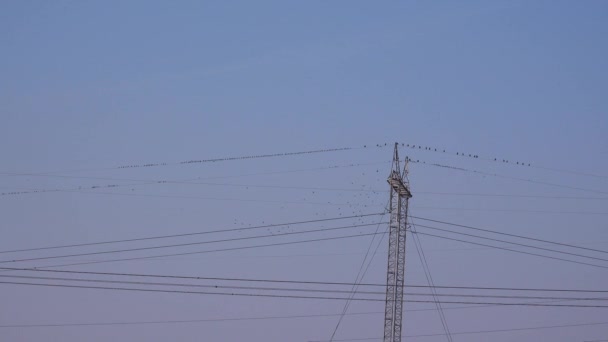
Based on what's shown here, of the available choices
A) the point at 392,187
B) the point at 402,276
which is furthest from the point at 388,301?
the point at 392,187

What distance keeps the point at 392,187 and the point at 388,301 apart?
1241cm

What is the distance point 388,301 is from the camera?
4860 inches

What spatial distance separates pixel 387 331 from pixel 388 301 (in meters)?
3.29

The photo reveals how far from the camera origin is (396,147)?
125 m

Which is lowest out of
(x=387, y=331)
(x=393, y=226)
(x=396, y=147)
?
(x=387, y=331)

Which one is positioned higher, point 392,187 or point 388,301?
point 392,187

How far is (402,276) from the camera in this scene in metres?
124

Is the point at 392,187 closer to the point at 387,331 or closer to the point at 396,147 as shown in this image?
the point at 396,147

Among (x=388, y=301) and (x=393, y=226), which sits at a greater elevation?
(x=393, y=226)

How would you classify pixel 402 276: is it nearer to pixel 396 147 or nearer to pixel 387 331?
pixel 387 331

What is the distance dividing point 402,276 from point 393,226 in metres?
5.54

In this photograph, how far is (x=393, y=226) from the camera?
124 metres

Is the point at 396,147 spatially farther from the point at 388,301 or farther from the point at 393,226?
the point at 388,301

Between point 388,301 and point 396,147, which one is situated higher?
point 396,147
